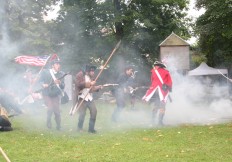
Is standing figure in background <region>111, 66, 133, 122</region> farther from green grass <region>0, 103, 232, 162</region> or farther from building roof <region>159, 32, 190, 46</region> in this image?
building roof <region>159, 32, 190, 46</region>

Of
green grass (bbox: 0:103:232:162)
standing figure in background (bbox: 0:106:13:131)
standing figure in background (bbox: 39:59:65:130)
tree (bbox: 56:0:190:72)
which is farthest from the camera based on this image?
tree (bbox: 56:0:190:72)

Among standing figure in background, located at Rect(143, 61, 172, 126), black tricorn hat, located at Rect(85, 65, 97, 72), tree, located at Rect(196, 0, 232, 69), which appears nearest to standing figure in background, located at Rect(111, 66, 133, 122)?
standing figure in background, located at Rect(143, 61, 172, 126)

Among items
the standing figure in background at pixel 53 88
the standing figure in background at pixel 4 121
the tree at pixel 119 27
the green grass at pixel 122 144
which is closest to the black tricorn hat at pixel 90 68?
the standing figure in background at pixel 53 88

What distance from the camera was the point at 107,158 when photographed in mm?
7941

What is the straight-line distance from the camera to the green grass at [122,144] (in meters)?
8.02

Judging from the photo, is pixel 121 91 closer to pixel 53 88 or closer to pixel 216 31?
pixel 53 88

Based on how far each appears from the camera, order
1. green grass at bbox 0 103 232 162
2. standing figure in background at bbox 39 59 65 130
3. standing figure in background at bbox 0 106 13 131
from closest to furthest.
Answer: green grass at bbox 0 103 232 162, standing figure in background at bbox 0 106 13 131, standing figure in background at bbox 39 59 65 130

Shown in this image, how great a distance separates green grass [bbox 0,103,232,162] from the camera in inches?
316

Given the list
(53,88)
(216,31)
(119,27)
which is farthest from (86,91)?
(119,27)

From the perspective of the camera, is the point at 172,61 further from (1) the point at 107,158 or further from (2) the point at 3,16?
(1) the point at 107,158

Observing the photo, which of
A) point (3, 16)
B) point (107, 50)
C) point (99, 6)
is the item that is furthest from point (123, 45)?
point (3, 16)

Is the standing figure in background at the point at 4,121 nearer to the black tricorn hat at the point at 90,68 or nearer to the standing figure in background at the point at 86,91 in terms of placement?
the standing figure in background at the point at 86,91

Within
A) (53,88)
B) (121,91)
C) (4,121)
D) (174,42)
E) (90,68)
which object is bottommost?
(4,121)

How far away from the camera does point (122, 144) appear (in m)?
9.27
